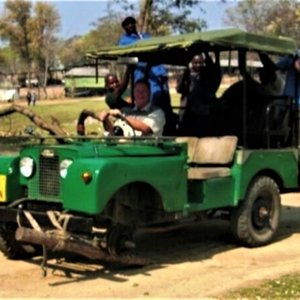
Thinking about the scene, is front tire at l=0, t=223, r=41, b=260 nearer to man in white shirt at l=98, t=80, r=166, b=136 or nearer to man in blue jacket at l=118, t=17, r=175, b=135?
man in white shirt at l=98, t=80, r=166, b=136

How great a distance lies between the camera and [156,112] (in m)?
8.35

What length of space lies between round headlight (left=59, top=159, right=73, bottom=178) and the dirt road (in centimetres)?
97

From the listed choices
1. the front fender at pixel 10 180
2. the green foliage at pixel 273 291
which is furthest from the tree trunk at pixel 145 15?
the green foliage at pixel 273 291

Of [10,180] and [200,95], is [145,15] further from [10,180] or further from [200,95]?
[10,180]

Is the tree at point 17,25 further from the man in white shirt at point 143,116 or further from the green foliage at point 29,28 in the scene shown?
the man in white shirt at point 143,116

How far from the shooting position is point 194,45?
8.38m

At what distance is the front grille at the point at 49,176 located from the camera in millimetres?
7043

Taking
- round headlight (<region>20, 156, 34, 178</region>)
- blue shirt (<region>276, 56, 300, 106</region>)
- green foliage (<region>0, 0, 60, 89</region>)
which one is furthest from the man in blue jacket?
green foliage (<region>0, 0, 60, 89</region>)

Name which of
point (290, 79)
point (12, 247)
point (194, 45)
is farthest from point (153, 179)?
point (290, 79)

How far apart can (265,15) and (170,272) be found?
50880 millimetres

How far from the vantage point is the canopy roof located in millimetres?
7926

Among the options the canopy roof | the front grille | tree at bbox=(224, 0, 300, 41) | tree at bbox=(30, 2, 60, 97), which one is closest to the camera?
the front grille

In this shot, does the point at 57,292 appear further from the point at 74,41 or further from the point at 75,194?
the point at 74,41

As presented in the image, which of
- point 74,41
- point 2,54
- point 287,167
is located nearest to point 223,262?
point 287,167
